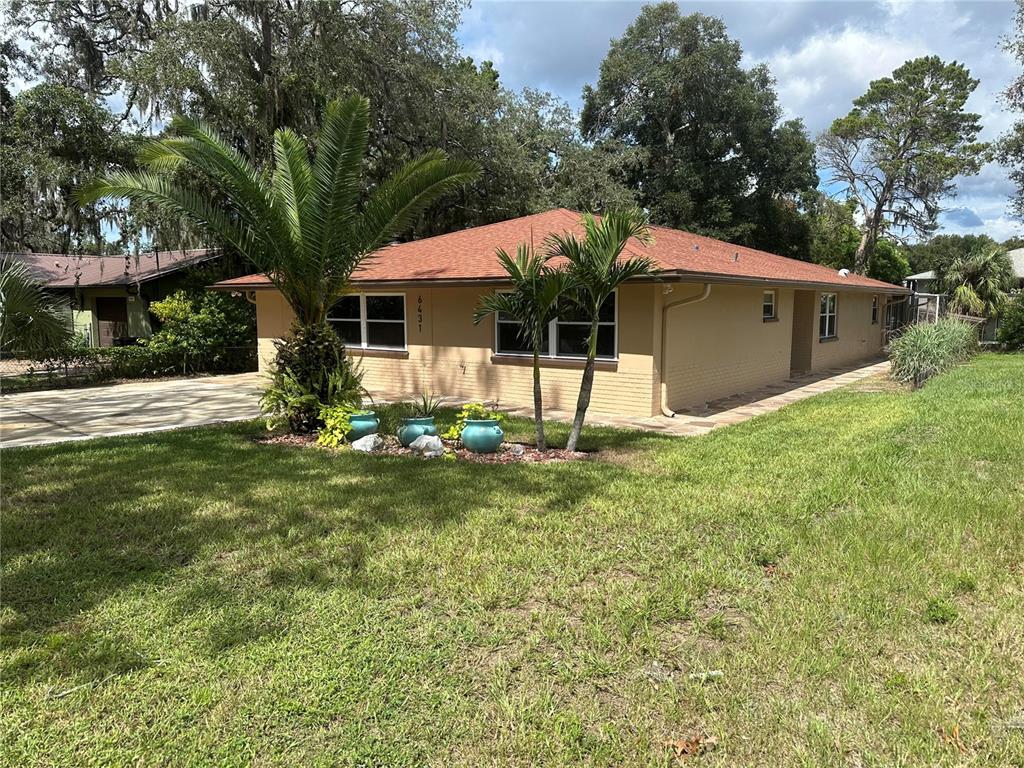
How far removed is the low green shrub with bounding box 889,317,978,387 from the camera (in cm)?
1308

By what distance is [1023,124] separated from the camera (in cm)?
2316

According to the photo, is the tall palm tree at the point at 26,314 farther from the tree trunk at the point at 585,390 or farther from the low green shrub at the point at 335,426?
the tree trunk at the point at 585,390

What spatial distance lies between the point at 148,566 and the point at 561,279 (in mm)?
4607

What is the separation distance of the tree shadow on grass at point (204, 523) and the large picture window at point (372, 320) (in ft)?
17.8

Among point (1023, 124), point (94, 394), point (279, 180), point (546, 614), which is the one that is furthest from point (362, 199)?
point (1023, 124)

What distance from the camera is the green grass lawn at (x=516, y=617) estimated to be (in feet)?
8.72

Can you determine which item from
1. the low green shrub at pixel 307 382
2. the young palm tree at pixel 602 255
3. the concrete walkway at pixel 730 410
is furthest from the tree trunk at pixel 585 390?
the low green shrub at pixel 307 382

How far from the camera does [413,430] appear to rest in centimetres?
784

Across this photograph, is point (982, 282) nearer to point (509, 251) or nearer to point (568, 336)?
point (568, 336)

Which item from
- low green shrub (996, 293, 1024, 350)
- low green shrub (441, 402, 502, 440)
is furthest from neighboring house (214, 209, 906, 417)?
low green shrub (996, 293, 1024, 350)

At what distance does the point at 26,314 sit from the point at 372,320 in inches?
297

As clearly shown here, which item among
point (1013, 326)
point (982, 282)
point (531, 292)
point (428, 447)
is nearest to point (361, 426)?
point (428, 447)

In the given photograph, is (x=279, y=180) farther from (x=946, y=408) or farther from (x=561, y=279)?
(x=946, y=408)

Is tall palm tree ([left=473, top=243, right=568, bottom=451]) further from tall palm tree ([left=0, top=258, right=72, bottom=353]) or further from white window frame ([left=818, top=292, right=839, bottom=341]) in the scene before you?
white window frame ([left=818, top=292, right=839, bottom=341])
